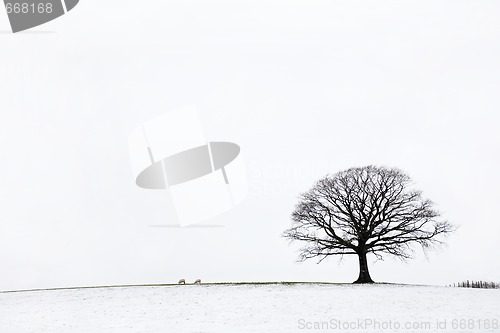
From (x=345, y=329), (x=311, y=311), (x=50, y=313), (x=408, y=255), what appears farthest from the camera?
(x=408, y=255)

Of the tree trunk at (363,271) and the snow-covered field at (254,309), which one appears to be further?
the tree trunk at (363,271)

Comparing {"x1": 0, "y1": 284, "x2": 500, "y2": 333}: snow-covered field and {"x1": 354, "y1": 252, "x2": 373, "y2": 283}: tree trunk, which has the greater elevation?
{"x1": 354, "y1": 252, "x2": 373, "y2": 283}: tree trunk

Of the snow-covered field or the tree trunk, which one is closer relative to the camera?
the snow-covered field

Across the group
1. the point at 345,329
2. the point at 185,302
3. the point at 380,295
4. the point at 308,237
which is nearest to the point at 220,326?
the point at 345,329

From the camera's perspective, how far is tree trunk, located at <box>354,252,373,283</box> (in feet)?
146

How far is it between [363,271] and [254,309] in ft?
64.9

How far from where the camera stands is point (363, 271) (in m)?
44.7

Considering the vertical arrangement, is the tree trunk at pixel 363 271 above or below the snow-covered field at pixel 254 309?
above

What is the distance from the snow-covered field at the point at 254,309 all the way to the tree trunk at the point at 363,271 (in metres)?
5.48

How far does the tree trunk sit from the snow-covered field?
216 inches

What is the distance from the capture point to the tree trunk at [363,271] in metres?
44.5

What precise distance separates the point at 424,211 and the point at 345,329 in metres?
25.8

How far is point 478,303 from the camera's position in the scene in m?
30.7

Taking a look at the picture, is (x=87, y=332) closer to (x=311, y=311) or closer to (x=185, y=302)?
(x=185, y=302)
